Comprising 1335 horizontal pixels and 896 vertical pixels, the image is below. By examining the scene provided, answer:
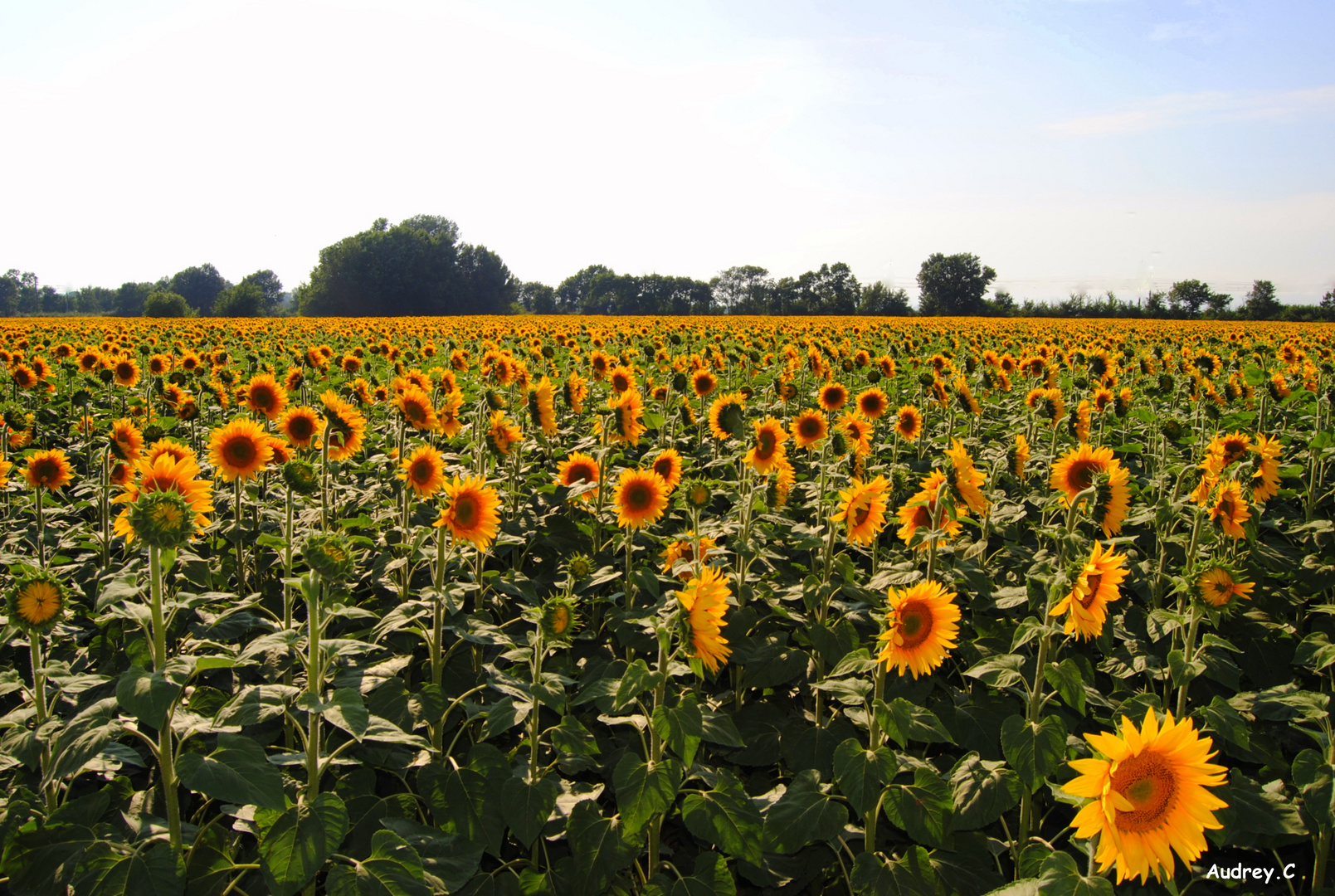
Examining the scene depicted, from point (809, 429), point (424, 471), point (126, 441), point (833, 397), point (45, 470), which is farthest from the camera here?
point (833, 397)

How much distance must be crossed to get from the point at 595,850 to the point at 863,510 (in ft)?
7.10

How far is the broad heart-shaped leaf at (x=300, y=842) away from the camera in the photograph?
85.7 inches

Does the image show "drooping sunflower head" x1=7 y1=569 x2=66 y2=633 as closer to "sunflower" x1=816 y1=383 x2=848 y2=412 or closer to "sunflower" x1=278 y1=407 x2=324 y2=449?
"sunflower" x1=278 y1=407 x2=324 y2=449

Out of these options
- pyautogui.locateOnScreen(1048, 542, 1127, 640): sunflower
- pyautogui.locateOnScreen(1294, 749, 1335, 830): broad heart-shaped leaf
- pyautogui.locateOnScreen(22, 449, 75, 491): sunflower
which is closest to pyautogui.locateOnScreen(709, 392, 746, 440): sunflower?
pyautogui.locateOnScreen(1048, 542, 1127, 640): sunflower

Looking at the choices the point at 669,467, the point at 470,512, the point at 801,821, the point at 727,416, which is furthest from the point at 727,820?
the point at 727,416

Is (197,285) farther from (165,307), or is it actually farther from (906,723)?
(906,723)

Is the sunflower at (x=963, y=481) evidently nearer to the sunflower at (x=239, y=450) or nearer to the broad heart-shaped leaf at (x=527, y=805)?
the broad heart-shaped leaf at (x=527, y=805)

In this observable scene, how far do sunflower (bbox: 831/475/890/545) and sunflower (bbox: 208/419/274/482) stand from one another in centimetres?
334

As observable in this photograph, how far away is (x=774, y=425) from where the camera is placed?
16.0 ft

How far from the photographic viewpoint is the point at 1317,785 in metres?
2.70

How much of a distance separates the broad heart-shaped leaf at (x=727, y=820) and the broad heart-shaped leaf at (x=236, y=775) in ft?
4.35

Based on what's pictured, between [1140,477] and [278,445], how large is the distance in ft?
21.0

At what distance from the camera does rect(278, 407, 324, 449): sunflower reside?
4.91 meters

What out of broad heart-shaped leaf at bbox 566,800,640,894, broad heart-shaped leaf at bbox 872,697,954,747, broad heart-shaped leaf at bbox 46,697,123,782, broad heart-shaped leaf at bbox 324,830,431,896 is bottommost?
broad heart-shaped leaf at bbox 566,800,640,894
